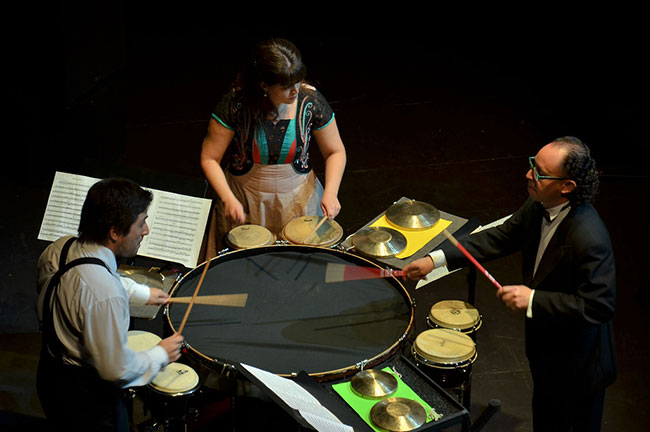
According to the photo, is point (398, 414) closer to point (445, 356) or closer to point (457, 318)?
point (445, 356)

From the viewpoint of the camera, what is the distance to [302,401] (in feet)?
7.77

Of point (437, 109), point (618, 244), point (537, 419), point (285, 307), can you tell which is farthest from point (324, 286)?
point (437, 109)

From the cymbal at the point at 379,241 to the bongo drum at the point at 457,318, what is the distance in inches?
12.6

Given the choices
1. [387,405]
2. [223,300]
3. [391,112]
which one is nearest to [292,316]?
[223,300]

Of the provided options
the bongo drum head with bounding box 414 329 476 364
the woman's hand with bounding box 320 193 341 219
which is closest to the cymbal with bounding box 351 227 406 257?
the woman's hand with bounding box 320 193 341 219

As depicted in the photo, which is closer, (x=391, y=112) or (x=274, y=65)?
(x=274, y=65)

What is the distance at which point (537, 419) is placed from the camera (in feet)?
9.72

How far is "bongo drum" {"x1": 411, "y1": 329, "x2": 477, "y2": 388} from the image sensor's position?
2820mm

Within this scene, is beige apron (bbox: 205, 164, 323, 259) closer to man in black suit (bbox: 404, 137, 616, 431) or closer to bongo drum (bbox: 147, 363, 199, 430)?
bongo drum (bbox: 147, 363, 199, 430)

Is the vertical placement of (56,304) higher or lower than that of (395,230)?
higher

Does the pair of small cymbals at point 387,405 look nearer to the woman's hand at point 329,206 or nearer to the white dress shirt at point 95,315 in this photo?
the white dress shirt at point 95,315

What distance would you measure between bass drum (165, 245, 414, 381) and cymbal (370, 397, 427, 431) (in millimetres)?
186

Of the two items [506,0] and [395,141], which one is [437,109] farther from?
[506,0]

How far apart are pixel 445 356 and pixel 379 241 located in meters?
0.67
